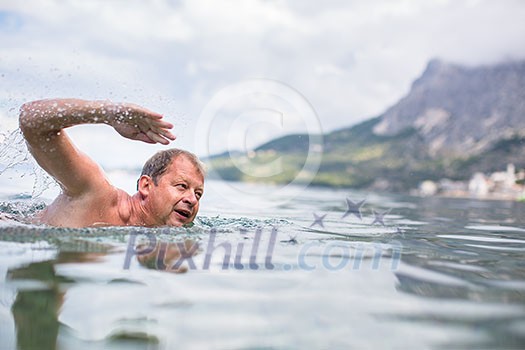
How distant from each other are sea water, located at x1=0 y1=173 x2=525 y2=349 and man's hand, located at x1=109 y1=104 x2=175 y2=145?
3.20 ft

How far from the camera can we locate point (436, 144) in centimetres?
17038

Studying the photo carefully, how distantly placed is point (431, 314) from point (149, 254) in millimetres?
2357

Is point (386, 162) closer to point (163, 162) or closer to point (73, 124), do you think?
point (163, 162)

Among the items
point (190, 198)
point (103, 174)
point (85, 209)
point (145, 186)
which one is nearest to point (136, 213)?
point (145, 186)

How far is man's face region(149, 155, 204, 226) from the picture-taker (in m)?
6.28

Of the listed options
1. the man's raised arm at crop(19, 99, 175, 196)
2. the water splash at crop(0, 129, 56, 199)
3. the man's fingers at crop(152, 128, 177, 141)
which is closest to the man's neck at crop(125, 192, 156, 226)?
the man's raised arm at crop(19, 99, 175, 196)

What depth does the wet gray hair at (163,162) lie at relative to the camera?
636 centimetres

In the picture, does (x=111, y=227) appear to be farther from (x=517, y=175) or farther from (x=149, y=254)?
(x=517, y=175)

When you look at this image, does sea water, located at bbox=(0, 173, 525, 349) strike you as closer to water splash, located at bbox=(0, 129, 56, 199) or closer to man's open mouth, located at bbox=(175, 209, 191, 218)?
man's open mouth, located at bbox=(175, 209, 191, 218)

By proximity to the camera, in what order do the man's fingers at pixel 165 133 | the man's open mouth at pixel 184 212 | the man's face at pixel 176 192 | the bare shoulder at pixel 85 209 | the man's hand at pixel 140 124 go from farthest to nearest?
the man's open mouth at pixel 184 212 → the man's face at pixel 176 192 → the bare shoulder at pixel 85 209 → the man's fingers at pixel 165 133 → the man's hand at pixel 140 124

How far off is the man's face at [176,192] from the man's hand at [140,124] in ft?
3.65

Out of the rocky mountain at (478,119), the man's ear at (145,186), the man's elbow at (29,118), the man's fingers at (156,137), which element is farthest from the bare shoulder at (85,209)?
the rocky mountain at (478,119)

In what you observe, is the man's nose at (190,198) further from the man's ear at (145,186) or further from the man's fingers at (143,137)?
the man's fingers at (143,137)

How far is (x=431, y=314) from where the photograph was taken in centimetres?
302
